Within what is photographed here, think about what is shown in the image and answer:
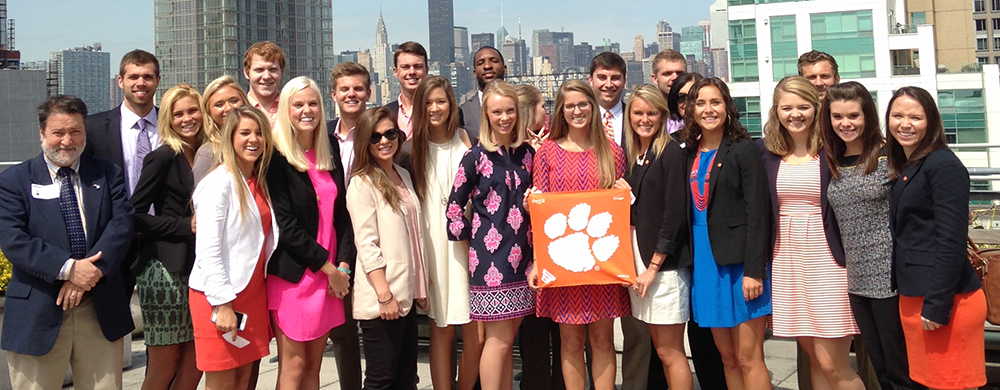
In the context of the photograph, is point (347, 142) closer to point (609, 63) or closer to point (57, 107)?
point (57, 107)

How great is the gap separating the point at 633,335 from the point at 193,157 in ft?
8.59

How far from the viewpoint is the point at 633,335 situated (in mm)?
4852

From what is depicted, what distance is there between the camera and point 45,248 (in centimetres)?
399

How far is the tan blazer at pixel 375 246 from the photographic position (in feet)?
13.7

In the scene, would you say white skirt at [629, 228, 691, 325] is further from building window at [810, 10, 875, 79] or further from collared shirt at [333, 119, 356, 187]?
building window at [810, 10, 875, 79]

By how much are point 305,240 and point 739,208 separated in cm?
210

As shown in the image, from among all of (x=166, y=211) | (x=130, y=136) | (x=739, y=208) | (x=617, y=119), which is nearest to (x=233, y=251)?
(x=166, y=211)

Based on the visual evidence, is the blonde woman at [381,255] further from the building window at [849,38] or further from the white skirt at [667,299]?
the building window at [849,38]

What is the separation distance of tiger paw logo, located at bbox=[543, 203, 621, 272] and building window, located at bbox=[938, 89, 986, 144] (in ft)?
234

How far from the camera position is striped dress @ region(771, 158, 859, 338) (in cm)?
401

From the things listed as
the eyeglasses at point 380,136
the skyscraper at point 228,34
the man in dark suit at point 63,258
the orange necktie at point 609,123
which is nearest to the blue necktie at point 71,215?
the man in dark suit at point 63,258

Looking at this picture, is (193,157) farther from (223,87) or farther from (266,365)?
(266,365)

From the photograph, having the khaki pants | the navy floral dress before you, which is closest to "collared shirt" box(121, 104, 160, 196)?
the khaki pants

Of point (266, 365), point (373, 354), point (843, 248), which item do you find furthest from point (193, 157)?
point (843, 248)
